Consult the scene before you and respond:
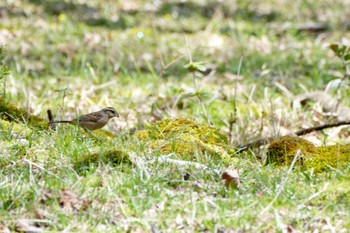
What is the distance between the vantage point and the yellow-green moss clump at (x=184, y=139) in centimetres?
484

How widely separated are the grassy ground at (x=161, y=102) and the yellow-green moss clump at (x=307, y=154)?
172 millimetres

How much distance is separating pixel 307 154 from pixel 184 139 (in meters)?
0.85

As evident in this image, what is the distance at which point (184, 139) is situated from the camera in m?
5.09

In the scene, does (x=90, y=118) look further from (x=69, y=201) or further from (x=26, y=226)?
(x=26, y=226)

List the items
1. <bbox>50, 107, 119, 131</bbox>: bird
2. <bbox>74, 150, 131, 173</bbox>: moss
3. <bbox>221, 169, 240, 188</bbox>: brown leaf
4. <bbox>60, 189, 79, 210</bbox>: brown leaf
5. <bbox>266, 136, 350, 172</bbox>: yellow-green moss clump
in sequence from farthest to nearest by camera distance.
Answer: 1. <bbox>50, 107, 119, 131</bbox>: bird
2. <bbox>266, 136, 350, 172</bbox>: yellow-green moss clump
3. <bbox>74, 150, 131, 173</bbox>: moss
4. <bbox>221, 169, 240, 188</bbox>: brown leaf
5. <bbox>60, 189, 79, 210</bbox>: brown leaf

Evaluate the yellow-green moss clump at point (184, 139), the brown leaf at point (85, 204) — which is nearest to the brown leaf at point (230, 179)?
the yellow-green moss clump at point (184, 139)

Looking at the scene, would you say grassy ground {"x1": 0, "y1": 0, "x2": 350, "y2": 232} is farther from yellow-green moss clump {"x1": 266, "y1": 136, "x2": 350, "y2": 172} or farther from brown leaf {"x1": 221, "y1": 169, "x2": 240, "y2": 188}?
yellow-green moss clump {"x1": 266, "y1": 136, "x2": 350, "y2": 172}

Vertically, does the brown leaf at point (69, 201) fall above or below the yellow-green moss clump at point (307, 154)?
above

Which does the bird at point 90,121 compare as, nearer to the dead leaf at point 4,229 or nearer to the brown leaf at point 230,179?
the brown leaf at point 230,179

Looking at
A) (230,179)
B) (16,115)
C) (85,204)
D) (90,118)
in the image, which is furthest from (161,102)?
(85,204)

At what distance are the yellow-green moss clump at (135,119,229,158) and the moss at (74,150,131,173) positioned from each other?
0.93 feet

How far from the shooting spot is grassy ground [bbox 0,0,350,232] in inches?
152

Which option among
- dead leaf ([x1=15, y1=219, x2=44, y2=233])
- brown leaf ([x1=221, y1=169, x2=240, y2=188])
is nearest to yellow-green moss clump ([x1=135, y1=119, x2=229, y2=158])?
brown leaf ([x1=221, y1=169, x2=240, y2=188])

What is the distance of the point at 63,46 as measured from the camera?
1049cm
